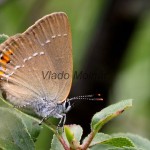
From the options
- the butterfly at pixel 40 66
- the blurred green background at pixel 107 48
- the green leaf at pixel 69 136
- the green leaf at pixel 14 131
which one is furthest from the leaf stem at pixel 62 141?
the blurred green background at pixel 107 48

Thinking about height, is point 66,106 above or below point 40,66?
below

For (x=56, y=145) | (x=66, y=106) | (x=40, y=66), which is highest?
(x=40, y=66)

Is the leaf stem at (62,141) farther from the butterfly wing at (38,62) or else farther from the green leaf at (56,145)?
the butterfly wing at (38,62)

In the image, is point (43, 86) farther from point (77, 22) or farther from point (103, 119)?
point (77, 22)

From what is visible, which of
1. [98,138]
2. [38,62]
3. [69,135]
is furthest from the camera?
[38,62]

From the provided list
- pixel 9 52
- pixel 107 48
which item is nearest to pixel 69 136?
pixel 9 52

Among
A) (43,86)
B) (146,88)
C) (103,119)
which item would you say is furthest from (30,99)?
(146,88)

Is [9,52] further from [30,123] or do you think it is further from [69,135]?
[69,135]
